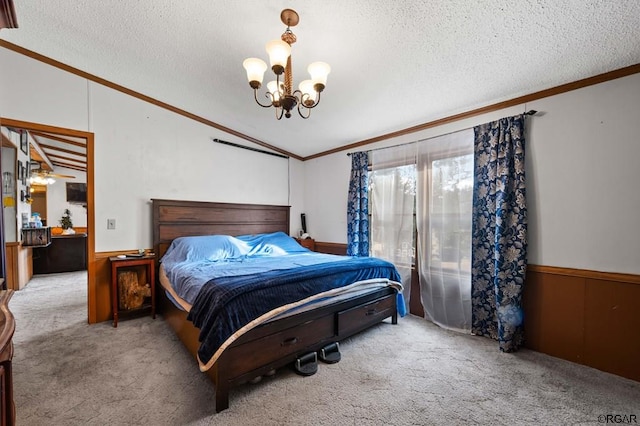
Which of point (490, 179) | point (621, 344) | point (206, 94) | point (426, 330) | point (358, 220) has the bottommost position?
point (426, 330)

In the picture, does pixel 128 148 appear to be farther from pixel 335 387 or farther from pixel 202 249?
pixel 335 387

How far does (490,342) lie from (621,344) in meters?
0.91

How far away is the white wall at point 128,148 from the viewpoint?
9.22 feet

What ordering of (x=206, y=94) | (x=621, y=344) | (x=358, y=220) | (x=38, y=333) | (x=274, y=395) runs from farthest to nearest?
(x=358, y=220) < (x=206, y=94) < (x=38, y=333) < (x=621, y=344) < (x=274, y=395)

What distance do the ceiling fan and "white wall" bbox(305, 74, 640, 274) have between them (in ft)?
31.6

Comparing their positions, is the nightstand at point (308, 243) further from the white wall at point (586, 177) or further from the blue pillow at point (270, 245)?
the white wall at point (586, 177)

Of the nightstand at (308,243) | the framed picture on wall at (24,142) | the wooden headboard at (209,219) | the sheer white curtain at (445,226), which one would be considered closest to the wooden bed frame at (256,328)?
the wooden headboard at (209,219)

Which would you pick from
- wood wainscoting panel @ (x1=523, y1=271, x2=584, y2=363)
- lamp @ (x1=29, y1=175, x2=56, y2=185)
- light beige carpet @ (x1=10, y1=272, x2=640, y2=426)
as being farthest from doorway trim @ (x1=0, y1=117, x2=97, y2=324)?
lamp @ (x1=29, y1=175, x2=56, y2=185)

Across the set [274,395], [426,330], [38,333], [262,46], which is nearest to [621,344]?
[426,330]

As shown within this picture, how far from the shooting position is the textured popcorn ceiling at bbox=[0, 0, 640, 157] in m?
1.76

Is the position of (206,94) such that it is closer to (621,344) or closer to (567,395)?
(567,395)

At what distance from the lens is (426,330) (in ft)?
9.75

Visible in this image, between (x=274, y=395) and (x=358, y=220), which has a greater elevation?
(x=358, y=220)

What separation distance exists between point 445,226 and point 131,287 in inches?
146
